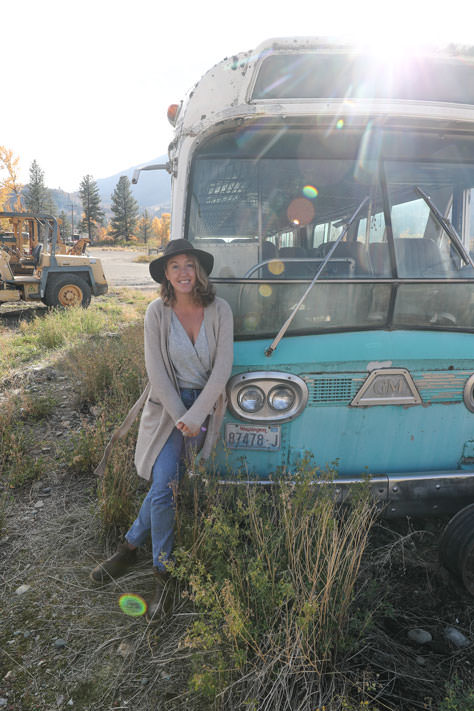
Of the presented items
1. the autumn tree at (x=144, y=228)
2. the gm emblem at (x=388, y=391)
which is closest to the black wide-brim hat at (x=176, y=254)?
the gm emblem at (x=388, y=391)

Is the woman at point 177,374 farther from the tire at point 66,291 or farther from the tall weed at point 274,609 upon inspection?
the tire at point 66,291

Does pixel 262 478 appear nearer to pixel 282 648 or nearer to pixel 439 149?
pixel 282 648

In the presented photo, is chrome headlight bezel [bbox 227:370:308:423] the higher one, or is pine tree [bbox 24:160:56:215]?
pine tree [bbox 24:160:56:215]

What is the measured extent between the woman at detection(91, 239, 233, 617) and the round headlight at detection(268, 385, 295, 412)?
26 centimetres

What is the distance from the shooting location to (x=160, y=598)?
7.65 feet

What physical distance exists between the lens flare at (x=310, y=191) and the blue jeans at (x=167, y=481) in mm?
1365

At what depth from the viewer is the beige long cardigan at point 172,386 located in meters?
2.28

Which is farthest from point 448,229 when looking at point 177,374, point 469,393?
point 177,374

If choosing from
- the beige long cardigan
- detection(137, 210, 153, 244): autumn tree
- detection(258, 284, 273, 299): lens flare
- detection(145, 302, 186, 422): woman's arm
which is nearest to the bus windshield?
detection(258, 284, 273, 299): lens flare

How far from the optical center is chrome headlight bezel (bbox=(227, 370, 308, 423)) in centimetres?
234

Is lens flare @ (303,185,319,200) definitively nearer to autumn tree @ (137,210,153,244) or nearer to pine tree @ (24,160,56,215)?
pine tree @ (24,160,56,215)

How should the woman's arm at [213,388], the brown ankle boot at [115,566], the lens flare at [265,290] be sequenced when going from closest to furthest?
the woman's arm at [213,388], the lens flare at [265,290], the brown ankle boot at [115,566]

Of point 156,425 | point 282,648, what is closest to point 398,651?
point 282,648

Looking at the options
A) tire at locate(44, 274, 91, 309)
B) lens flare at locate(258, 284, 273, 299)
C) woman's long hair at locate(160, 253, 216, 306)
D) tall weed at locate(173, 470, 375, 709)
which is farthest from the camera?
tire at locate(44, 274, 91, 309)
